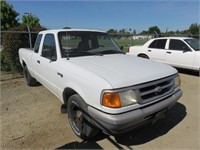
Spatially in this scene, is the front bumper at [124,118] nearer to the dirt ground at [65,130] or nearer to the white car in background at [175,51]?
the dirt ground at [65,130]

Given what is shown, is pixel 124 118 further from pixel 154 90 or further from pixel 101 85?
pixel 154 90

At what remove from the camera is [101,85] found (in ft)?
8.89

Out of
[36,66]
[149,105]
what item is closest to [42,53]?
[36,66]

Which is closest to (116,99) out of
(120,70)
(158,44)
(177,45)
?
(120,70)

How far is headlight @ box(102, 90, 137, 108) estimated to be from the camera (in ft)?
8.63

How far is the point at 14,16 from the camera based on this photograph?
24.3 m

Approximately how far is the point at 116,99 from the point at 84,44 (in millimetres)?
2058

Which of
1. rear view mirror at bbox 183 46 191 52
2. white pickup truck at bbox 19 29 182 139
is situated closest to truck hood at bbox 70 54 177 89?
white pickup truck at bbox 19 29 182 139

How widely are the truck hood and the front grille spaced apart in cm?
8

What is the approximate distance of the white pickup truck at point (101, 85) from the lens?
8.77ft

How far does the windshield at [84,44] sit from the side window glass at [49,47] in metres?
0.22

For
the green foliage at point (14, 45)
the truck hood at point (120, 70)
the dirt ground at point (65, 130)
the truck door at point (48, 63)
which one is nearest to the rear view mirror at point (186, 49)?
the dirt ground at point (65, 130)

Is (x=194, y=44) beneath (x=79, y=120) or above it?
above

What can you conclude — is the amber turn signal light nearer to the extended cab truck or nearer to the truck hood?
the truck hood
